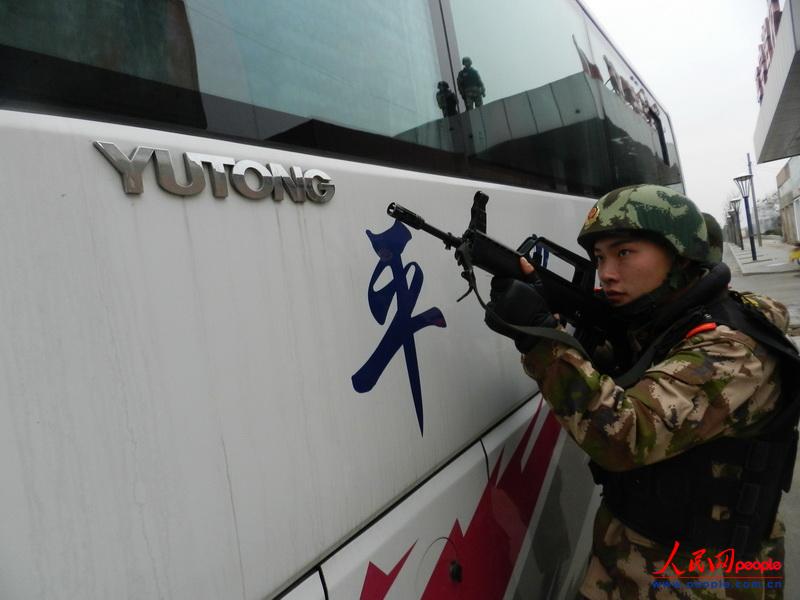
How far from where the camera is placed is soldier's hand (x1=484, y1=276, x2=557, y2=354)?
1160 millimetres

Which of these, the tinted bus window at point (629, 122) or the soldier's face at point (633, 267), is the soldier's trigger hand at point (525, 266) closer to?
the soldier's face at point (633, 267)

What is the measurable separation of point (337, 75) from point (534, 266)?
699mm

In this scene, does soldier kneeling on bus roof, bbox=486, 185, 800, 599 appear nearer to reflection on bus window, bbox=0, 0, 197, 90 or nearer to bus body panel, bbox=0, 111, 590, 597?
bus body panel, bbox=0, 111, 590, 597

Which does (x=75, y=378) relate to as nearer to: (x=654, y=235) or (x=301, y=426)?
(x=301, y=426)

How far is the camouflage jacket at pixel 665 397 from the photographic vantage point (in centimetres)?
111

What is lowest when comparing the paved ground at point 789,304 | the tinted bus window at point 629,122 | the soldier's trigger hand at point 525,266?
the paved ground at point 789,304

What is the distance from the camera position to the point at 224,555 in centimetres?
69

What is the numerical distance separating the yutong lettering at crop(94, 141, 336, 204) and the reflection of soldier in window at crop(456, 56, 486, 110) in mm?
Answer: 800

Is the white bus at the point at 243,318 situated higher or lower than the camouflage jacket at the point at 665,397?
higher

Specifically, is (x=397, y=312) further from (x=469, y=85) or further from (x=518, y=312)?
(x=469, y=85)

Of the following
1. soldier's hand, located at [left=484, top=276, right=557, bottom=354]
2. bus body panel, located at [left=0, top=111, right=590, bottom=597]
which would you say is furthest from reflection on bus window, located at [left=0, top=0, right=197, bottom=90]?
soldier's hand, located at [left=484, top=276, right=557, bottom=354]

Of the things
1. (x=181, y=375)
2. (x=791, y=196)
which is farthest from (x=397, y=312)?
(x=791, y=196)

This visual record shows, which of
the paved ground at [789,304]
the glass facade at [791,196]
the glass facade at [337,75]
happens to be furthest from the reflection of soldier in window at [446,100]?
the glass facade at [791,196]

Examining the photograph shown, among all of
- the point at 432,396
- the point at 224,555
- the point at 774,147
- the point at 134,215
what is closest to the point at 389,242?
the point at 432,396
